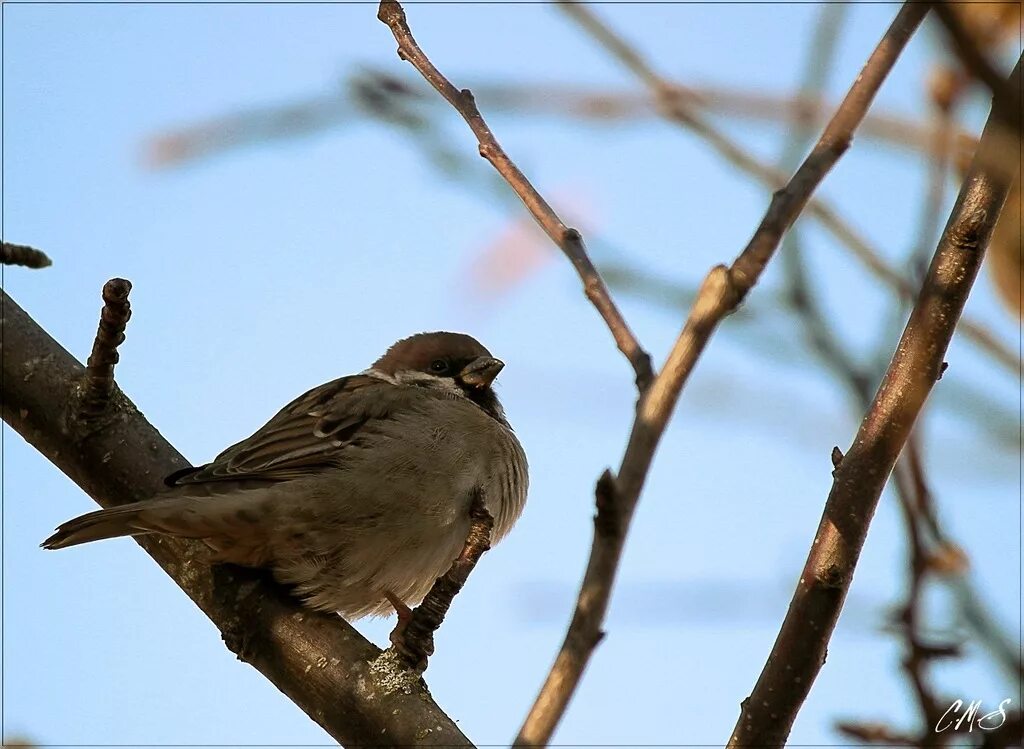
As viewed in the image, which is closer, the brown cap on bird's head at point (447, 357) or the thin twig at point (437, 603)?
the thin twig at point (437, 603)

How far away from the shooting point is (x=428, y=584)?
151 inches

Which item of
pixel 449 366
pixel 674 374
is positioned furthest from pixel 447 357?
pixel 674 374

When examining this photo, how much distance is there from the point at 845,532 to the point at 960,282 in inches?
20.9

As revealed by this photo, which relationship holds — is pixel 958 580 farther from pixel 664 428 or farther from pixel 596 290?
pixel 596 290

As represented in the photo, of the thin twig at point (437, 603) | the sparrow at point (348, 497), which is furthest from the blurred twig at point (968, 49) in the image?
the sparrow at point (348, 497)

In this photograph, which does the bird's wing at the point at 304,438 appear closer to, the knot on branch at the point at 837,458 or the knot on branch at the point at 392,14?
the knot on branch at the point at 392,14

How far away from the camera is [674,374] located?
1509mm

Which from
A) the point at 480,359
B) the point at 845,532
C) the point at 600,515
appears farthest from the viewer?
the point at 480,359

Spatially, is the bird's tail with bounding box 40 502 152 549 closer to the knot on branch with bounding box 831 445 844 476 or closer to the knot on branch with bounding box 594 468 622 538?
the knot on branch with bounding box 831 445 844 476

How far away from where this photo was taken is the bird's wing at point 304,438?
3.68 m

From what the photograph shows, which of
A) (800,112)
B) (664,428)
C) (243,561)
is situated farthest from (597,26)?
(243,561)

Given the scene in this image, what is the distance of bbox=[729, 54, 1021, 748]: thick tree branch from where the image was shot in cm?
225

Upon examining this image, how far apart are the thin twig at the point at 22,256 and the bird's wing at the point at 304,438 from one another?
2.28ft

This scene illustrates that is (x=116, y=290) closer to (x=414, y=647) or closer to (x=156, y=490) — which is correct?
(x=156, y=490)
